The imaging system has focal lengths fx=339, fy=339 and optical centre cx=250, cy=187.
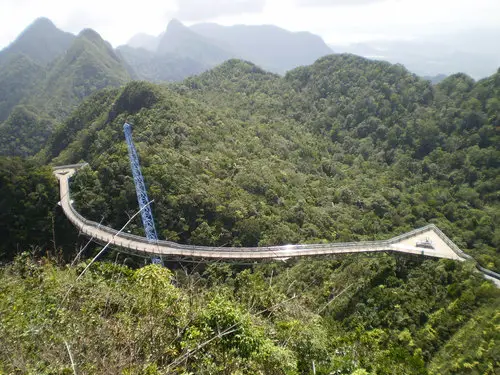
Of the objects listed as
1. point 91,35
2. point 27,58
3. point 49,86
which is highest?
point 91,35

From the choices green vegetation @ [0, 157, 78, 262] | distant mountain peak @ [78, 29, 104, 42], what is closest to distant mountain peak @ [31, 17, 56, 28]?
distant mountain peak @ [78, 29, 104, 42]

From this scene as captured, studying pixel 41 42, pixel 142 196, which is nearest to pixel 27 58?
pixel 41 42

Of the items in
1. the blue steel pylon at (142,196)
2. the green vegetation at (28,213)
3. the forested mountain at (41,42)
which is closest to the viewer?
the green vegetation at (28,213)

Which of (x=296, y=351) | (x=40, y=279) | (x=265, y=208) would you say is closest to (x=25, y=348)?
(x=40, y=279)

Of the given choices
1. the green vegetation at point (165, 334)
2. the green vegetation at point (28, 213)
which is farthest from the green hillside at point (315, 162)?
the green vegetation at point (165, 334)

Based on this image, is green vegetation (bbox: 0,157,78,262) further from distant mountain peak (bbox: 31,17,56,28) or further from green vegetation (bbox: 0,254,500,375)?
distant mountain peak (bbox: 31,17,56,28)

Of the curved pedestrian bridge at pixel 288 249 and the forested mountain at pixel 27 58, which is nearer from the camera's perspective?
the curved pedestrian bridge at pixel 288 249

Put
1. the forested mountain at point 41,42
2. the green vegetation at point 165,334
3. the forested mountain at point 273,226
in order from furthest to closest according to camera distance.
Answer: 1. the forested mountain at point 41,42
2. the forested mountain at point 273,226
3. the green vegetation at point 165,334

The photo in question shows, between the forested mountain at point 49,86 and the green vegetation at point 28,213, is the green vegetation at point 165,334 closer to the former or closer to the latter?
the green vegetation at point 28,213

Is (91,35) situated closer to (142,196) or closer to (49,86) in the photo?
(49,86)
